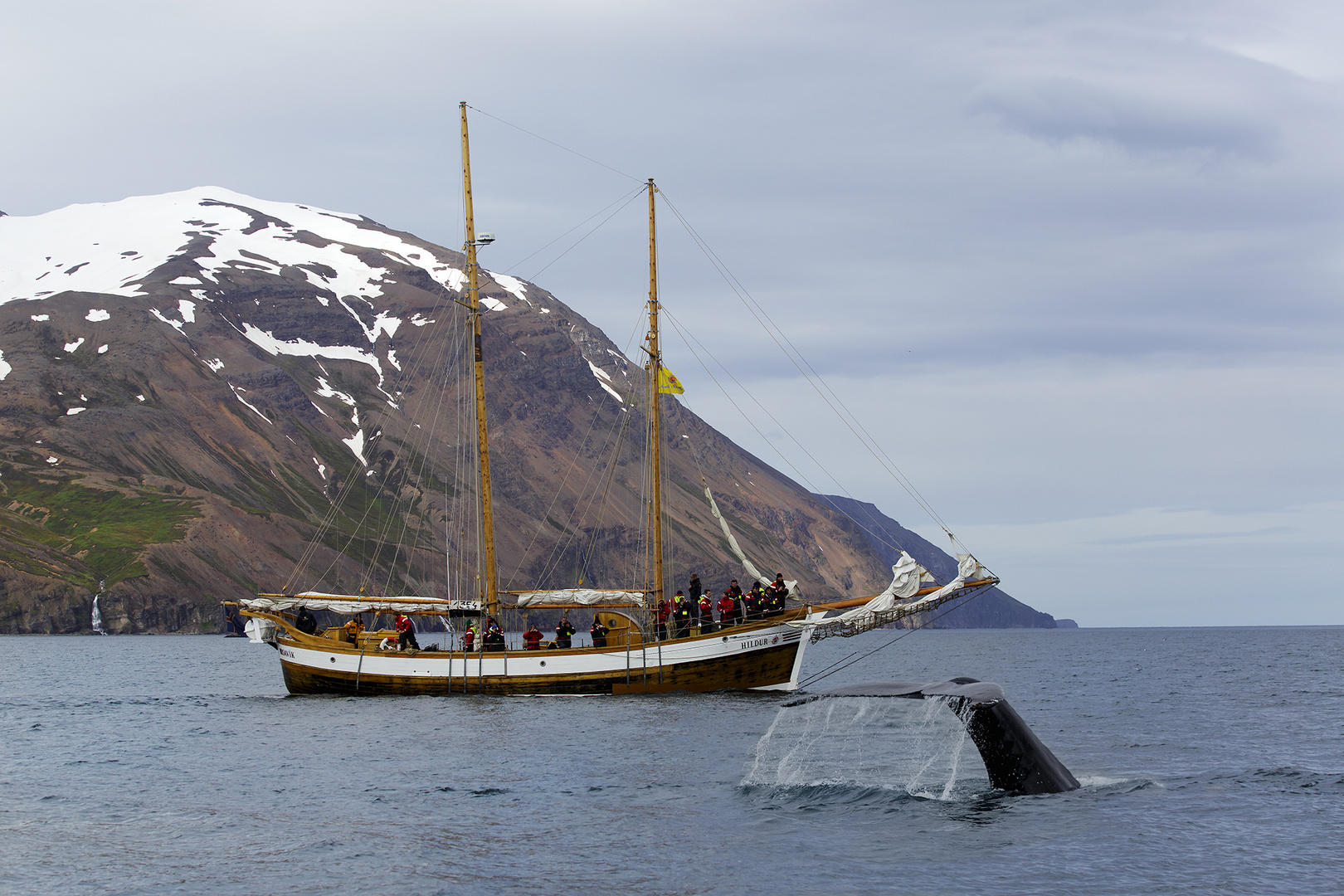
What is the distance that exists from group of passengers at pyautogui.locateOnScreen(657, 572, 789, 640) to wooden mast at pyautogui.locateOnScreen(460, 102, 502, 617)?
34.3 ft

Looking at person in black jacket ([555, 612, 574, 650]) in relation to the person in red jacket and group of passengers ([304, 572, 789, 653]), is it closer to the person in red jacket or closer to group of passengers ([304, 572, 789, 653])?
group of passengers ([304, 572, 789, 653])

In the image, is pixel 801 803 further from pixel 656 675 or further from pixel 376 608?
pixel 376 608

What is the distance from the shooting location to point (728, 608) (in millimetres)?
57219

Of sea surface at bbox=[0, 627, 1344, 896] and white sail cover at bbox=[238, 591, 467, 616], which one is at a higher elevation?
white sail cover at bbox=[238, 591, 467, 616]

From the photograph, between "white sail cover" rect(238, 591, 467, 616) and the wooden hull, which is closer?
the wooden hull

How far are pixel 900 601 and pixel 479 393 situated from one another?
1055 inches

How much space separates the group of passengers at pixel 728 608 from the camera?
57.2 metres

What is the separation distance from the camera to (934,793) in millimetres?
29688

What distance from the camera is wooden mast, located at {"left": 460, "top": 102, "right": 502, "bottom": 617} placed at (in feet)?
Result: 210

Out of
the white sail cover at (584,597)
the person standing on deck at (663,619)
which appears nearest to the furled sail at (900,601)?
the person standing on deck at (663,619)

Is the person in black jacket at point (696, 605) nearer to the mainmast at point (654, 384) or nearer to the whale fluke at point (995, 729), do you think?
the mainmast at point (654, 384)

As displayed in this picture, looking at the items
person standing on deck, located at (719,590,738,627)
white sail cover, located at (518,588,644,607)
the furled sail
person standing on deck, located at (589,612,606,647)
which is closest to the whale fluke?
the furled sail

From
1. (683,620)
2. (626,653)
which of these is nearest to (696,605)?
(683,620)

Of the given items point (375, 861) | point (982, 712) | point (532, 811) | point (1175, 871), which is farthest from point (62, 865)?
point (1175, 871)
